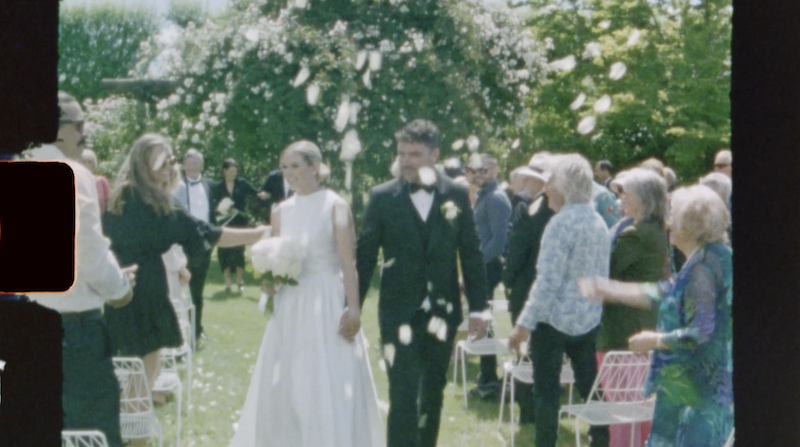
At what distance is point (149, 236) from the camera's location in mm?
3420

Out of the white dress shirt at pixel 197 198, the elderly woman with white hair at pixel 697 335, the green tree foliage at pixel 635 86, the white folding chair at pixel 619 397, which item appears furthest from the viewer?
the white dress shirt at pixel 197 198

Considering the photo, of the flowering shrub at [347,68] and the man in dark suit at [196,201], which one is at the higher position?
the flowering shrub at [347,68]

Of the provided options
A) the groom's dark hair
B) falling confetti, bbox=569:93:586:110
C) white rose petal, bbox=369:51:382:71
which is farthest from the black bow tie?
white rose petal, bbox=369:51:382:71

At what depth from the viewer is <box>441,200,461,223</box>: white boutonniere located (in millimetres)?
3459

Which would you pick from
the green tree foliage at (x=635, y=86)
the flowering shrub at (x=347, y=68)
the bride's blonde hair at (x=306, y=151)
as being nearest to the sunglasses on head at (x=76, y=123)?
the bride's blonde hair at (x=306, y=151)

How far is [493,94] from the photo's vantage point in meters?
6.05

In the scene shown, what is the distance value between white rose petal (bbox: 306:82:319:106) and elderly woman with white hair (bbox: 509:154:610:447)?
10.3 ft

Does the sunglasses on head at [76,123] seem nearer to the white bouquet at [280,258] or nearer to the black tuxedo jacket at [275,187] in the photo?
the white bouquet at [280,258]

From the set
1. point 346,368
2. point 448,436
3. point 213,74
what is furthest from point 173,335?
point 213,74

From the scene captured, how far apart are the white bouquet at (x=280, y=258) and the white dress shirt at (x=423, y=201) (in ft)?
1.73

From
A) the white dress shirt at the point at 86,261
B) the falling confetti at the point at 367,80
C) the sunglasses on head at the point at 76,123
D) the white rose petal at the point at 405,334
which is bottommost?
the white rose petal at the point at 405,334

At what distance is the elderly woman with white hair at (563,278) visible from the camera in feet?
11.2

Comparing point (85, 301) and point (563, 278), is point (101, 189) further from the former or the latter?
point (563, 278)

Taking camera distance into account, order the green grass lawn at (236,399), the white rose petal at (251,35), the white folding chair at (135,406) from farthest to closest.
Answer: the white rose petal at (251,35) → the green grass lawn at (236,399) → the white folding chair at (135,406)
